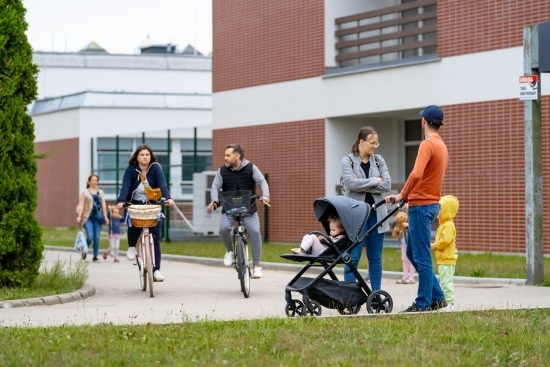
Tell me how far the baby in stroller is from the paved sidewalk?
0.73 m

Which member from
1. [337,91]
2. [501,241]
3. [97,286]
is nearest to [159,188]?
[97,286]

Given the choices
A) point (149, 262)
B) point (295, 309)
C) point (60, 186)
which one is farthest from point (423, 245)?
point (60, 186)

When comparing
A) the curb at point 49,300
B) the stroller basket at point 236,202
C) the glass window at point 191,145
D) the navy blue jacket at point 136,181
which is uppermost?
the glass window at point 191,145

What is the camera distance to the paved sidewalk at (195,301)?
36.3 feet

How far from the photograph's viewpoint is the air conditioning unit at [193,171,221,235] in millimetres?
29766

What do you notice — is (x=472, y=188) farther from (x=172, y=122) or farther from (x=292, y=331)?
(x=172, y=122)

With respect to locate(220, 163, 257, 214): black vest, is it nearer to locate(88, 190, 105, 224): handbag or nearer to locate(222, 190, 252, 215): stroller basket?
locate(222, 190, 252, 215): stroller basket

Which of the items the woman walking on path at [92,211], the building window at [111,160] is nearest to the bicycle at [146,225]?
the woman walking on path at [92,211]

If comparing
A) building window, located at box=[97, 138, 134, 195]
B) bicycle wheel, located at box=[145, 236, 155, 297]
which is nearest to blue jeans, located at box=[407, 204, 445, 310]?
bicycle wheel, located at box=[145, 236, 155, 297]

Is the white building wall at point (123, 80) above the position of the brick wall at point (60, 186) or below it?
above

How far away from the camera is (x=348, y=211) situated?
1093cm

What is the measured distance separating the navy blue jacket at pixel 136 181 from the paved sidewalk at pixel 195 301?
4.04 ft

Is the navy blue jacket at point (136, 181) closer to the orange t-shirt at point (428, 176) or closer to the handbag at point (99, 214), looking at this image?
the orange t-shirt at point (428, 176)

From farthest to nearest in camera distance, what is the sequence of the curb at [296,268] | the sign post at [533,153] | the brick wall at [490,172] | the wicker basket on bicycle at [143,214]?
the brick wall at [490,172]
the curb at [296,268]
the sign post at [533,153]
the wicker basket on bicycle at [143,214]
